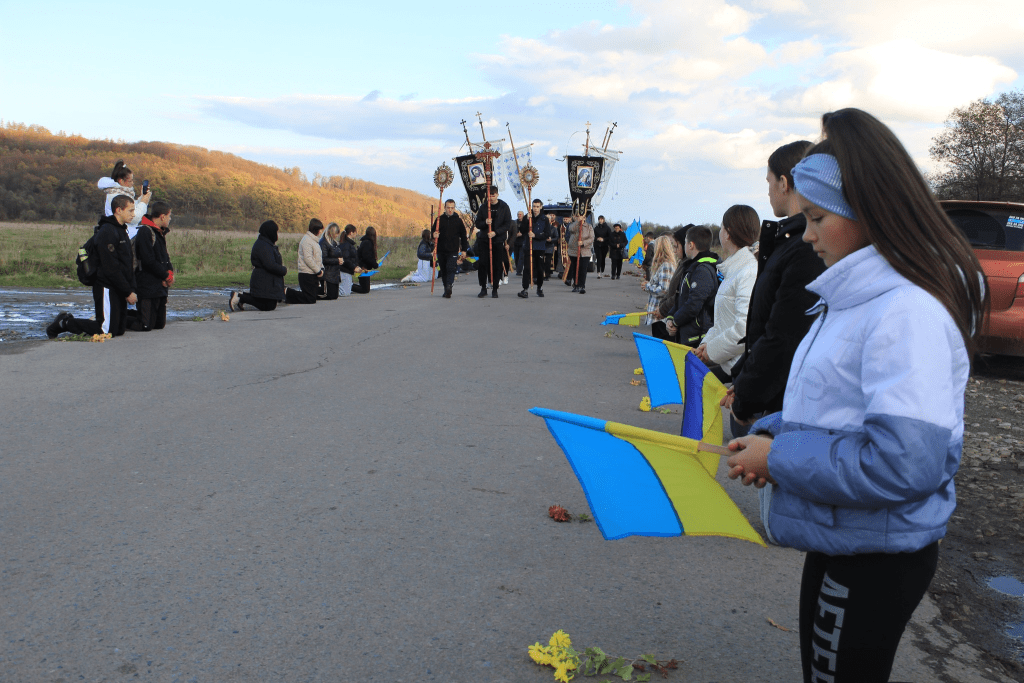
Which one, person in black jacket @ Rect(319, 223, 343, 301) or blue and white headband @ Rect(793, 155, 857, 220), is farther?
person in black jacket @ Rect(319, 223, 343, 301)

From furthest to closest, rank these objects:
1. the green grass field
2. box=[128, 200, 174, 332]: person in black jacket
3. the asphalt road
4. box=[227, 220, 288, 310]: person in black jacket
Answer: the green grass field
box=[227, 220, 288, 310]: person in black jacket
box=[128, 200, 174, 332]: person in black jacket
the asphalt road

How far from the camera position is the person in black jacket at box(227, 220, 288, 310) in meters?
14.6

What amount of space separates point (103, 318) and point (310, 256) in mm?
6018

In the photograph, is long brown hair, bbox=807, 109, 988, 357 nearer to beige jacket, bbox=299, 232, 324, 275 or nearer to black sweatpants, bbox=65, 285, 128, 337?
black sweatpants, bbox=65, 285, 128, 337

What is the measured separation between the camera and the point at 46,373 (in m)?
8.12

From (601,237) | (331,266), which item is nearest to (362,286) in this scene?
(331,266)

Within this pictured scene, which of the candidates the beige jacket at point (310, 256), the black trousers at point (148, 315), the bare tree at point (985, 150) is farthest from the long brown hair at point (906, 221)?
the bare tree at point (985, 150)

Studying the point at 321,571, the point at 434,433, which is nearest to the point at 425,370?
the point at 434,433

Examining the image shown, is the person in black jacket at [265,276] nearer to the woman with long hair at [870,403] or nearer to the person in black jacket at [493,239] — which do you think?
the person in black jacket at [493,239]

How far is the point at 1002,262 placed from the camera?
8.74 m

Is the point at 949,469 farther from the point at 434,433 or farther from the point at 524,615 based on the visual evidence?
the point at 434,433

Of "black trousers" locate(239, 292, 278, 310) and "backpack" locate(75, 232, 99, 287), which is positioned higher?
"backpack" locate(75, 232, 99, 287)

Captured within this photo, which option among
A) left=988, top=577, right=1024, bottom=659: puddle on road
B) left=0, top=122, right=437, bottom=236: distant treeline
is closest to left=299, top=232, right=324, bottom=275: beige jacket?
left=988, top=577, right=1024, bottom=659: puddle on road

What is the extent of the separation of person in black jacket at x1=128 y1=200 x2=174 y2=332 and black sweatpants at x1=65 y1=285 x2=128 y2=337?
1.95 ft
